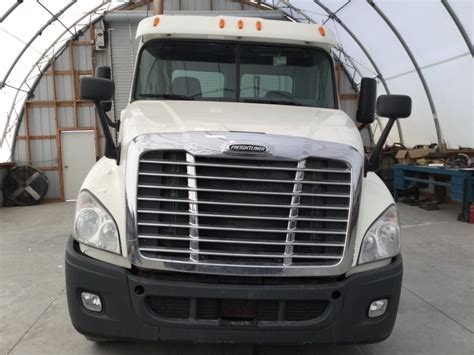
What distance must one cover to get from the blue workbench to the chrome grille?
312 inches

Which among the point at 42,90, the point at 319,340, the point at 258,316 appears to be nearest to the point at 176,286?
the point at 258,316

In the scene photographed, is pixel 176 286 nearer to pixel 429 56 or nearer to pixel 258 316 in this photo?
pixel 258 316

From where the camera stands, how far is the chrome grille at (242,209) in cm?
265

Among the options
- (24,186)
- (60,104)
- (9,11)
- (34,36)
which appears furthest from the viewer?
(60,104)

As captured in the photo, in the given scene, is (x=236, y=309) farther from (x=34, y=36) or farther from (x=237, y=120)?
(x=34, y=36)

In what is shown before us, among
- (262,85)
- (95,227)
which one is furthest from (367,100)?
(95,227)

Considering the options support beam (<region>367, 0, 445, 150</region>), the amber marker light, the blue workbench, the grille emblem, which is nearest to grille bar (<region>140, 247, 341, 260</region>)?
the grille emblem

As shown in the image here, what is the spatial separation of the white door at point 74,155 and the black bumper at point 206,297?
44.2 feet

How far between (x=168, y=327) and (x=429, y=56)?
1110 cm

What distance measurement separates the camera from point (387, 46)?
42.7ft

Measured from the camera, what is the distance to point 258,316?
266 centimetres

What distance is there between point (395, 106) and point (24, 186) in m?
13.7

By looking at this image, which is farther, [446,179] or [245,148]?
[446,179]

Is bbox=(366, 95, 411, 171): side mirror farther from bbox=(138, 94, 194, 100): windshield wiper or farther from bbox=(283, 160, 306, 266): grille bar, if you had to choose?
bbox=(138, 94, 194, 100): windshield wiper
